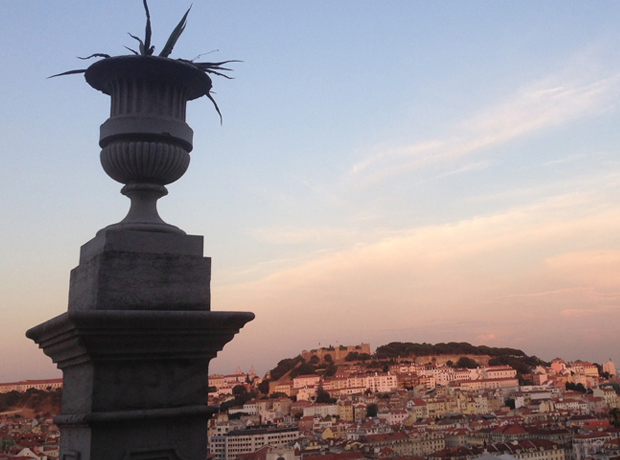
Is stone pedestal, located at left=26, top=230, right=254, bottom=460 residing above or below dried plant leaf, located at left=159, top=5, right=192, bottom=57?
below

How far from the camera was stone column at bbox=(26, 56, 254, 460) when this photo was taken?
6.24ft

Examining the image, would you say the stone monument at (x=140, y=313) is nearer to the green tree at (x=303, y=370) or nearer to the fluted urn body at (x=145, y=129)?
the fluted urn body at (x=145, y=129)

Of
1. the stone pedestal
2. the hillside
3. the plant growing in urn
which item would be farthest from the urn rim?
the hillside

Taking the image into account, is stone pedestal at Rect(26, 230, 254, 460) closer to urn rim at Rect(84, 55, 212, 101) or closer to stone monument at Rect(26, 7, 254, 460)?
stone monument at Rect(26, 7, 254, 460)

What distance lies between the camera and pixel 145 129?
2.14 meters

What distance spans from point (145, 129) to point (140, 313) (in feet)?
2.06

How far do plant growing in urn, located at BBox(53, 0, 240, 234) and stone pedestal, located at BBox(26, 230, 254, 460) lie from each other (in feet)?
0.40

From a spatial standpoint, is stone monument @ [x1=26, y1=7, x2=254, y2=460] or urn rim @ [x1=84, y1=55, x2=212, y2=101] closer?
stone monument @ [x1=26, y1=7, x2=254, y2=460]

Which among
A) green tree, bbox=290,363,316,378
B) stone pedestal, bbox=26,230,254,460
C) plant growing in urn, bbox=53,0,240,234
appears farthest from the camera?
green tree, bbox=290,363,316,378

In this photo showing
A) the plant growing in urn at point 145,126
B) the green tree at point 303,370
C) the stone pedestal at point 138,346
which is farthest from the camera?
the green tree at point 303,370

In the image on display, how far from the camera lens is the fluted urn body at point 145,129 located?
7.05 feet

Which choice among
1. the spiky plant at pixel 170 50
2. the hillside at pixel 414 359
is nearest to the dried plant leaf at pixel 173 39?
the spiky plant at pixel 170 50

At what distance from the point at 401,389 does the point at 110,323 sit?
299ft

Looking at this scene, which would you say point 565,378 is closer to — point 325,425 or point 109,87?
point 325,425
